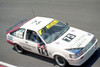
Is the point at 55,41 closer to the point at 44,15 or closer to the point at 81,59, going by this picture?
the point at 81,59

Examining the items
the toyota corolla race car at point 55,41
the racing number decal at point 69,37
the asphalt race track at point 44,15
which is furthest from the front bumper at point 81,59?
the racing number decal at point 69,37

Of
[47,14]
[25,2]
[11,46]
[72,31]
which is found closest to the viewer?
[72,31]

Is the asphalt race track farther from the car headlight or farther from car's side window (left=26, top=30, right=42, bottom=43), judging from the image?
car's side window (left=26, top=30, right=42, bottom=43)

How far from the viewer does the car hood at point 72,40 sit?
27.4ft

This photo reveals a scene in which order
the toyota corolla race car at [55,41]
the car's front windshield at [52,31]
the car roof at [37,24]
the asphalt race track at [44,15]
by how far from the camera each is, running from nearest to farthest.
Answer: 1. the toyota corolla race car at [55,41]
2. the car's front windshield at [52,31]
3. the car roof at [37,24]
4. the asphalt race track at [44,15]

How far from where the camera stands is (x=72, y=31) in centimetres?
929

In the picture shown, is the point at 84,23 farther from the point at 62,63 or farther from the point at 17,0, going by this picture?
the point at 17,0

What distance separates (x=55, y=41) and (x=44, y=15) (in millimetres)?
6044

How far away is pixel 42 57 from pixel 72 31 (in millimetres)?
1877

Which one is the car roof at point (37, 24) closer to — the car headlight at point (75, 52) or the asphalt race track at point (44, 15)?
the asphalt race track at point (44, 15)

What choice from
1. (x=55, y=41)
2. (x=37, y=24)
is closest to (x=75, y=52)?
(x=55, y=41)

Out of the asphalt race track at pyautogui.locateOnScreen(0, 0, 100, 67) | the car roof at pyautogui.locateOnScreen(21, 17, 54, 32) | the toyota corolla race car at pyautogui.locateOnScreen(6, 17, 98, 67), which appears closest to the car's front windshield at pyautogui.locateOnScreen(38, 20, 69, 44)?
the toyota corolla race car at pyautogui.locateOnScreen(6, 17, 98, 67)

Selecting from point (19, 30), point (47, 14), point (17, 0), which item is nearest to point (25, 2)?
point (17, 0)

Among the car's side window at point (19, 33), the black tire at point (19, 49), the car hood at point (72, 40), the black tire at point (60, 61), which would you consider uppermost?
the car hood at point (72, 40)
